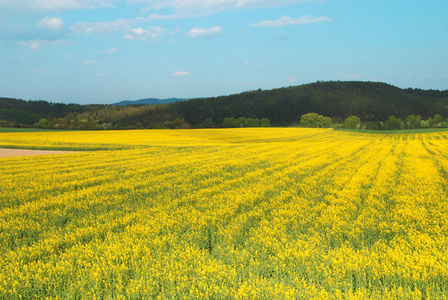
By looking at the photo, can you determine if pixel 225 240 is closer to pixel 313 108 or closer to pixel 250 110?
pixel 250 110

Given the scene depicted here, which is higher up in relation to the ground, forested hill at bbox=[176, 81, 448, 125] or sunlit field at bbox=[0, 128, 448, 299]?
forested hill at bbox=[176, 81, 448, 125]

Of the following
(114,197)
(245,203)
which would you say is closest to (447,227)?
(245,203)

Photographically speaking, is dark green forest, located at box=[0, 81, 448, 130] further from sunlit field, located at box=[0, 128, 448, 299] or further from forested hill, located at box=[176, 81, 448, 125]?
sunlit field, located at box=[0, 128, 448, 299]

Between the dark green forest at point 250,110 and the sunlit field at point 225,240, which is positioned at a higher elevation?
the dark green forest at point 250,110

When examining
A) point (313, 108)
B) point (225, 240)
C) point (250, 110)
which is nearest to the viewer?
point (225, 240)

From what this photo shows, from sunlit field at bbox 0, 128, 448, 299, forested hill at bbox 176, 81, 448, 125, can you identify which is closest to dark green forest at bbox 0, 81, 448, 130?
forested hill at bbox 176, 81, 448, 125

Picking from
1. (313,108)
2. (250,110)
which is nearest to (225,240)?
(250,110)

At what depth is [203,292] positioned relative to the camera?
5.18m

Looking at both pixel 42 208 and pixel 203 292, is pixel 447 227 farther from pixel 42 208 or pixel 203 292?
pixel 42 208

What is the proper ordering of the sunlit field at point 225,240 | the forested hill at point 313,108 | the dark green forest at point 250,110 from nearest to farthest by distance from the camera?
the sunlit field at point 225,240 → the dark green forest at point 250,110 → the forested hill at point 313,108

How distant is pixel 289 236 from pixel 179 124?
10196 cm

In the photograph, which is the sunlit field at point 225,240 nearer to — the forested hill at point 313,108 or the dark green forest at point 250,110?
the dark green forest at point 250,110

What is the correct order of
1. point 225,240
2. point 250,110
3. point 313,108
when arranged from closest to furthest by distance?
1. point 225,240
2. point 250,110
3. point 313,108

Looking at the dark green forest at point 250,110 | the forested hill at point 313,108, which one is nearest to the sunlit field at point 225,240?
the dark green forest at point 250,110
